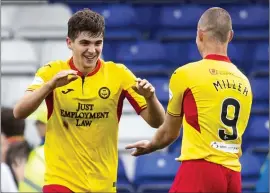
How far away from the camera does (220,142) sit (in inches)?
227

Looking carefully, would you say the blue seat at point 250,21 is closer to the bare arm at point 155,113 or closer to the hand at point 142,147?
the bare arm at point 155,113

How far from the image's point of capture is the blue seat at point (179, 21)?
39.9 ft

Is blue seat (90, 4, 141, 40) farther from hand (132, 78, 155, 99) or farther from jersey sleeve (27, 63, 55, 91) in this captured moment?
hand (132, 78, 155, 99)

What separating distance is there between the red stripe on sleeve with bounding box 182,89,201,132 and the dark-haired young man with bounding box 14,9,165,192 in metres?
0.41

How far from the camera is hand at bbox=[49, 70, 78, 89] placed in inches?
228

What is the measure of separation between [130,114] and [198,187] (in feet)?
19.1

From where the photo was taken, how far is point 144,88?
19.5ft

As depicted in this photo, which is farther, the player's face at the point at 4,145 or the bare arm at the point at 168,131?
the player's face at the point at 4,145

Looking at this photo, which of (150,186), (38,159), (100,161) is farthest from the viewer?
(150,186)

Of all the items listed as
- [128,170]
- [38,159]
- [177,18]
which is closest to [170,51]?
[177,18]

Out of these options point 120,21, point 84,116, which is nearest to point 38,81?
point 84,116

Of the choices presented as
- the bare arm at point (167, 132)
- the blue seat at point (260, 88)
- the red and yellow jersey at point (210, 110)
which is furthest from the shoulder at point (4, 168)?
the blue seat at point (260, 88)

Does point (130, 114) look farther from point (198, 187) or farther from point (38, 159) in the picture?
point (198, 187)

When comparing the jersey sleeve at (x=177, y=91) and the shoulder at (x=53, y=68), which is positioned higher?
the shoulder at (x=53, y=68)
